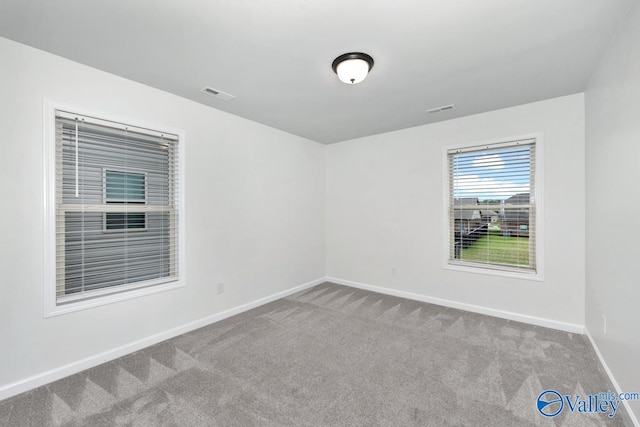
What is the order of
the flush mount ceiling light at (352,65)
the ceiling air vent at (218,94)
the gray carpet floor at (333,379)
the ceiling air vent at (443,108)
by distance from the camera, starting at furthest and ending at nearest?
the ceiling air vent at (443,108)
the ceiling air vent at (218,94)
the flush mount ceiling light at (352,65)
the gray carpet floor at (333,379)

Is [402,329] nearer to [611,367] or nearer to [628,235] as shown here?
[611,367]

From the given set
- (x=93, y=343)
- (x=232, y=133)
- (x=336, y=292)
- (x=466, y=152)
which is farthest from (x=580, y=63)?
(x=93, y=343)

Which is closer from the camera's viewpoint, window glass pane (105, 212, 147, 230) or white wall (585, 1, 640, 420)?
white wall (585, 1, 640, 420)

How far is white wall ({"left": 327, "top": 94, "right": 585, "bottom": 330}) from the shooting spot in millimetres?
2994

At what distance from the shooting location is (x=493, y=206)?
138 inches

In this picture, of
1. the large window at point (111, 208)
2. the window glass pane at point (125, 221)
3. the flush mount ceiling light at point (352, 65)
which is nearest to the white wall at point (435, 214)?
the flush mount ceiling light at point (352, 65)

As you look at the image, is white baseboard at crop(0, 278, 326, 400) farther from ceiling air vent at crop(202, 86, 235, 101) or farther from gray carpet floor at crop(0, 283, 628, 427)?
ceiling air vent at crop(202, 86, 235, 101)

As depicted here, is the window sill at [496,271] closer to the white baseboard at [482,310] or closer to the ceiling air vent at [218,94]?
the white baseboard at [482,310]

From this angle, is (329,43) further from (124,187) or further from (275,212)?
(275,212)

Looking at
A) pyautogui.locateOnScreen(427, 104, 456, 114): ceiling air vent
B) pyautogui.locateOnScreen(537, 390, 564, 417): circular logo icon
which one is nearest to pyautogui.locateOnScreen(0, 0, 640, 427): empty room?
pyautogui.locateOnScreen(537, 390, 564, 417): circular logo icon

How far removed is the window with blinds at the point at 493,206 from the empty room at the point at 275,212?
3 cm

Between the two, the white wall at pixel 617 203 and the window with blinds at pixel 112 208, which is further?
the window with blinds at pixel 112 208

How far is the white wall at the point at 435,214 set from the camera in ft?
9.82

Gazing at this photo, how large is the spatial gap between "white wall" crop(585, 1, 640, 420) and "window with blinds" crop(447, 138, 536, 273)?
2.08 feet
